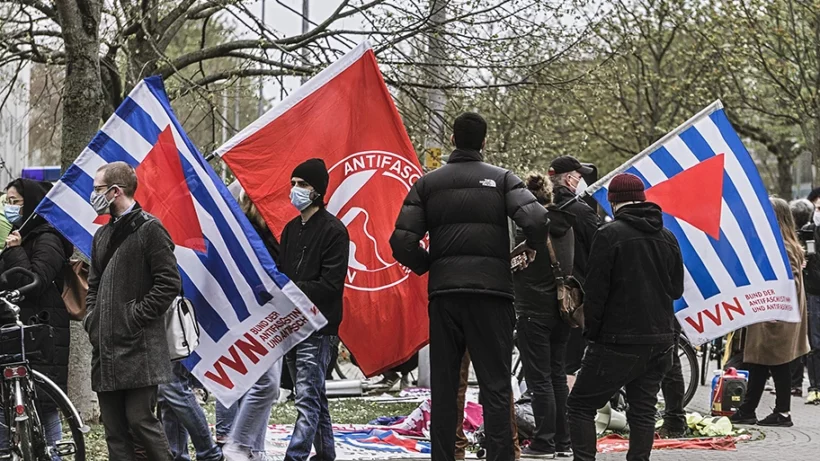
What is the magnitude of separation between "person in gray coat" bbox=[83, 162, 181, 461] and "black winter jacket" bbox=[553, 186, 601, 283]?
3428mm

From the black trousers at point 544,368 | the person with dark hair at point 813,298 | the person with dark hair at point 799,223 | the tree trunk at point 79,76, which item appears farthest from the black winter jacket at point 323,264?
the person with dark hair at point 799,223

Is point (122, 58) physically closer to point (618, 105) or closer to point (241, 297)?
point (241, 297)

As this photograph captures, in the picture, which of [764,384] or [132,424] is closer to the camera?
[132,424]

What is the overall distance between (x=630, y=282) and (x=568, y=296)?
2.37 feet

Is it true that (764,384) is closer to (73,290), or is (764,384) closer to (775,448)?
(775,448)

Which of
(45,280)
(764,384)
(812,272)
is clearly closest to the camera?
(45,280)

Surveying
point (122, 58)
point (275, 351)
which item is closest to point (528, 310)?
point (275, 351)

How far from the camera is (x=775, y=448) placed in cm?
1057

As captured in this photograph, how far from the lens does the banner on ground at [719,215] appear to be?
407 inches

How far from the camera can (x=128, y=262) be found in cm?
741

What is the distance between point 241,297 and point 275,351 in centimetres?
40

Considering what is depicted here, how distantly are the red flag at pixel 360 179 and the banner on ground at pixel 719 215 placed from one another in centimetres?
181

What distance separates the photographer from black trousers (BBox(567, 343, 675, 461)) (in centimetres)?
812

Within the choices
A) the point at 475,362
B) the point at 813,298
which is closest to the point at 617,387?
the point at 475,362
